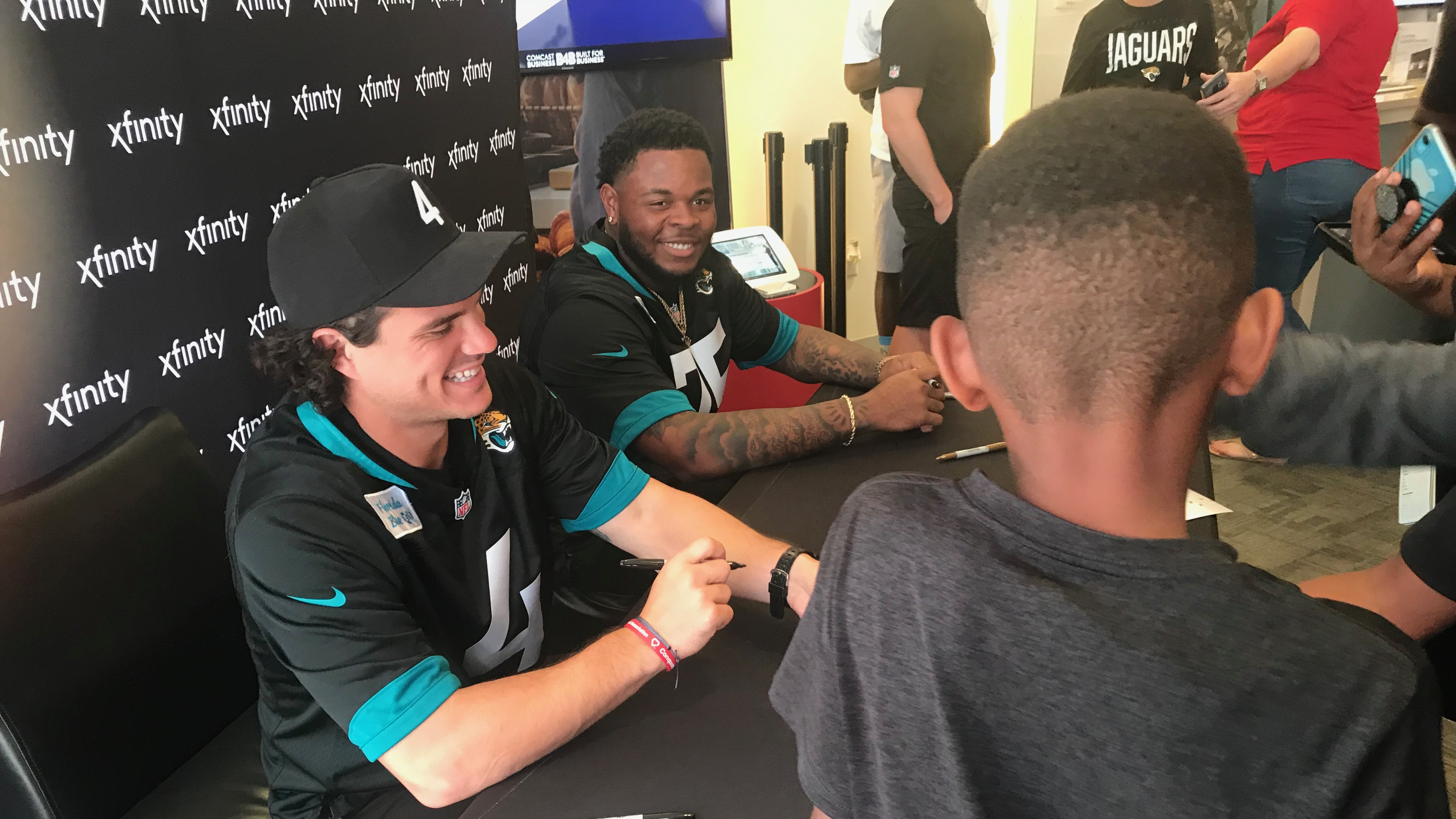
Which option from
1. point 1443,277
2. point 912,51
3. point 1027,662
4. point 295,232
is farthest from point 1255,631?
point 912,51

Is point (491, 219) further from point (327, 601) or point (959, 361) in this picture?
point (959, 361)

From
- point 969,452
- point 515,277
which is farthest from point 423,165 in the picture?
point 969,452

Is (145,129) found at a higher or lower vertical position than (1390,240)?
higher

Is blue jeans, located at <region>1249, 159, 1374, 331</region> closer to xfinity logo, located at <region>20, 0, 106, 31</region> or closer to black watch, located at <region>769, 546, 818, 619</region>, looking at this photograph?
black watch, located at <region>769, 546, 818, 619</region>

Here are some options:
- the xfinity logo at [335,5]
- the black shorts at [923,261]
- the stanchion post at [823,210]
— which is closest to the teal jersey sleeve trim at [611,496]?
the xfinity logo at [335,5]

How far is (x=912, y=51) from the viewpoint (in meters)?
2.76

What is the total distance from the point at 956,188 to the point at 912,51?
1.55 ft

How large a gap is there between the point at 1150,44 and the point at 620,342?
2194 millimetres

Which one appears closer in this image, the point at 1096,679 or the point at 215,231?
the point at 1096,679

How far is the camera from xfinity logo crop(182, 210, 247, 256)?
1.46 m

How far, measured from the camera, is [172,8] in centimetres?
140

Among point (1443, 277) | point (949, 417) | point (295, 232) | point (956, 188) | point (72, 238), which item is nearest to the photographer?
point (295, 232)

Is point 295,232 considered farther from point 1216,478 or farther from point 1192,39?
point 1216,478

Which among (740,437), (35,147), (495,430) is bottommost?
(740,437)
